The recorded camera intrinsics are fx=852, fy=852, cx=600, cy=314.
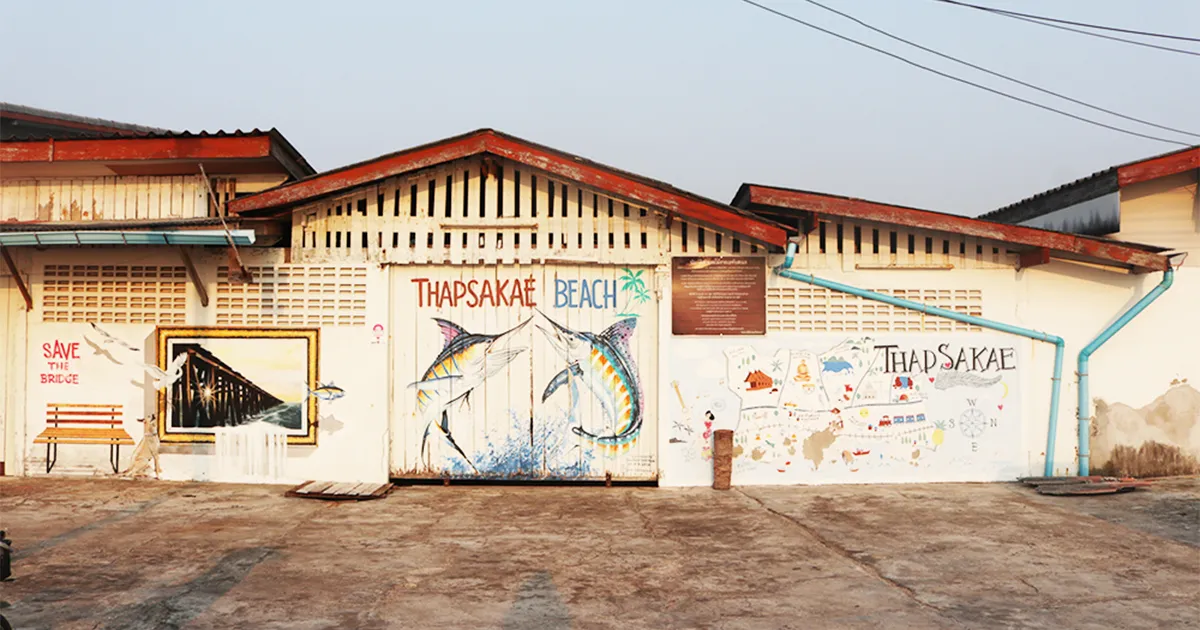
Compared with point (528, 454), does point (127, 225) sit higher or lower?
higher

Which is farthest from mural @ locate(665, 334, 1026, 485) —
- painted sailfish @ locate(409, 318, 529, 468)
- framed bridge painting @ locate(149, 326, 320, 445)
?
framed bridge painting @ locate(149, 326, 320, 445)

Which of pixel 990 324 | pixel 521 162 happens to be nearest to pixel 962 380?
pixel 990 324

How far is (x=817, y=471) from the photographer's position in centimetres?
1042

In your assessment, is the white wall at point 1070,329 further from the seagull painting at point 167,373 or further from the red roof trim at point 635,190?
the seagull painting at point 167,373

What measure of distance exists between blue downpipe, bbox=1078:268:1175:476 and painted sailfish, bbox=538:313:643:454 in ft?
17.9

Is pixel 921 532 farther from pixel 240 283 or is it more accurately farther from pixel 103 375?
pixel 103 375

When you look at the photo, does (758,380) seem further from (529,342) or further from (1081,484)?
(1081,484)

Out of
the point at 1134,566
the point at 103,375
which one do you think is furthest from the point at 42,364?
the point at 1134,566

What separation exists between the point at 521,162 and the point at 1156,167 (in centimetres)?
772

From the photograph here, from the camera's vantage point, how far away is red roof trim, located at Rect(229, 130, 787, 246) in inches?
390

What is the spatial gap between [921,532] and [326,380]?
22.5 feet

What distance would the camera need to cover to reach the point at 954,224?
33.4 ft

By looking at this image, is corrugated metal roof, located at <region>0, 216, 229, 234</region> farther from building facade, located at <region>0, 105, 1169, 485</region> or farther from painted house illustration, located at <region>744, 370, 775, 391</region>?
painted house illustration, located at <region>744, 370, 775, 391</region>

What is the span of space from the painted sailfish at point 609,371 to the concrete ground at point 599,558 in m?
0.72
